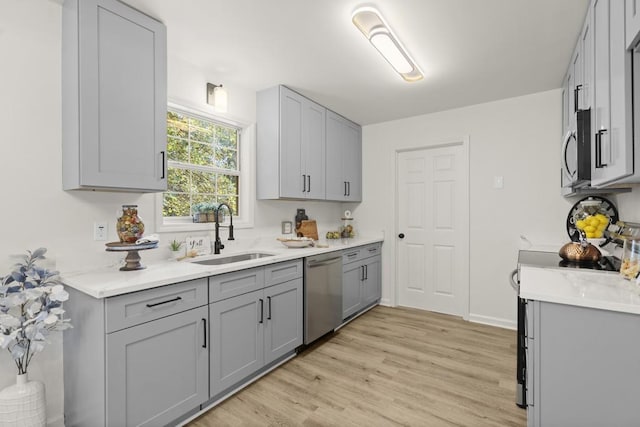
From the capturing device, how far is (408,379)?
2412 millimetres

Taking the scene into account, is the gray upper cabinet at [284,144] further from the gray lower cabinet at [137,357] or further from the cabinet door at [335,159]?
the gray lower cabinet at [137,357]

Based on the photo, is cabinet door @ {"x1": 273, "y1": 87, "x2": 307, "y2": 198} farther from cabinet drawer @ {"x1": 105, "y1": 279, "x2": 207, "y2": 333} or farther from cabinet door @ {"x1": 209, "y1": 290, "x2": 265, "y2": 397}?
cabinet drawer @ {"x1": 105, "y1": 279, "x2": 207, "y2": 333}

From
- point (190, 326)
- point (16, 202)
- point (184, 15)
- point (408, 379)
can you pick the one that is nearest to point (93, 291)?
point (190, 326)

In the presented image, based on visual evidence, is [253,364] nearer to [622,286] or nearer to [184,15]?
[622,286]

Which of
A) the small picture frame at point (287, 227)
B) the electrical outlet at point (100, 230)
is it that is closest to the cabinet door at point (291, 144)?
the small picture frame at point (287, 227)

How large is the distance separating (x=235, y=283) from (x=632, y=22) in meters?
2.28

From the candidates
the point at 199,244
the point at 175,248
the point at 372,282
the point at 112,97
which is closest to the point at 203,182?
the point at 199,244

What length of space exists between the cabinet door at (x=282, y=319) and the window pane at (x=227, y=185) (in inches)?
42.9

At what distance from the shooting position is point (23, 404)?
5.06 ft

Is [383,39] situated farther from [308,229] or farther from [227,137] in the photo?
[308,229]

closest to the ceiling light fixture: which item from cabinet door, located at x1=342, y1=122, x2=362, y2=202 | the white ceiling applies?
the white ceiling

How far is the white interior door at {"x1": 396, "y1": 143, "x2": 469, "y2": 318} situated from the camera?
3789mm

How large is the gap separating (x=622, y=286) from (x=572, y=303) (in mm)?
403

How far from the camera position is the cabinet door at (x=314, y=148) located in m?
3.42
